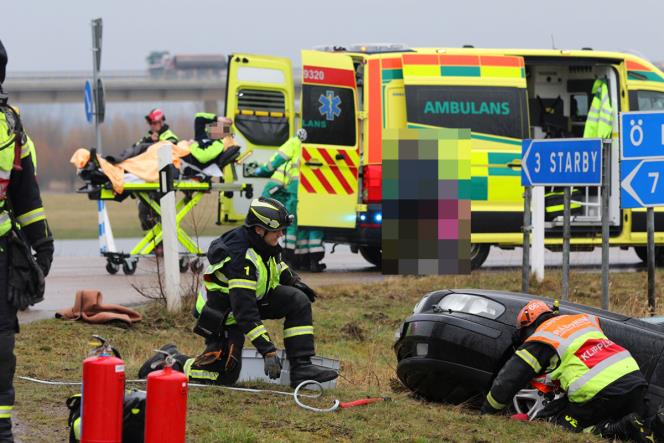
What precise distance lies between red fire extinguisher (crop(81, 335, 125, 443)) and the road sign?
5276 millimetres

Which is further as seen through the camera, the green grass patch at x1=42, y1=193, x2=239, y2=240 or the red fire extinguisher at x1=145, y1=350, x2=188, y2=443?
the green grass patch at x1=42, y1=193, x2=239, y2=240

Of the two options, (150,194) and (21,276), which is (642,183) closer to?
(21,276)

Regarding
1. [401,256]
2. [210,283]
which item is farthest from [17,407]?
[401,256]

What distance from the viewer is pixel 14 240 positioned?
518cm

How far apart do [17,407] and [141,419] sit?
1442 mm

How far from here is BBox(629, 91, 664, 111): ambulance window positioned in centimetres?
1460

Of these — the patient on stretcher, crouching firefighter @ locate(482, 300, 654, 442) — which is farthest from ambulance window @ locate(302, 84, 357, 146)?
crouching firefighter @ locate(482, 300, 654, 442)

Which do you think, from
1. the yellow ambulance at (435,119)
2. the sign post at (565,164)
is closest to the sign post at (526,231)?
the sign post at (565,164)

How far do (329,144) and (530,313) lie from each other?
799 centimetres

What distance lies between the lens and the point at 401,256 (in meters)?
11.7

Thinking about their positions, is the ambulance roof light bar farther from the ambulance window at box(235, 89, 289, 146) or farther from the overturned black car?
the overturned black car

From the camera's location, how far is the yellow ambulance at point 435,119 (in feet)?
45.4

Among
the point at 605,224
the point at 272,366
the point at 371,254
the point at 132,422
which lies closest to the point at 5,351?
the point at 132,422

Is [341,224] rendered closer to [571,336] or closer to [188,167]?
[188,167]
